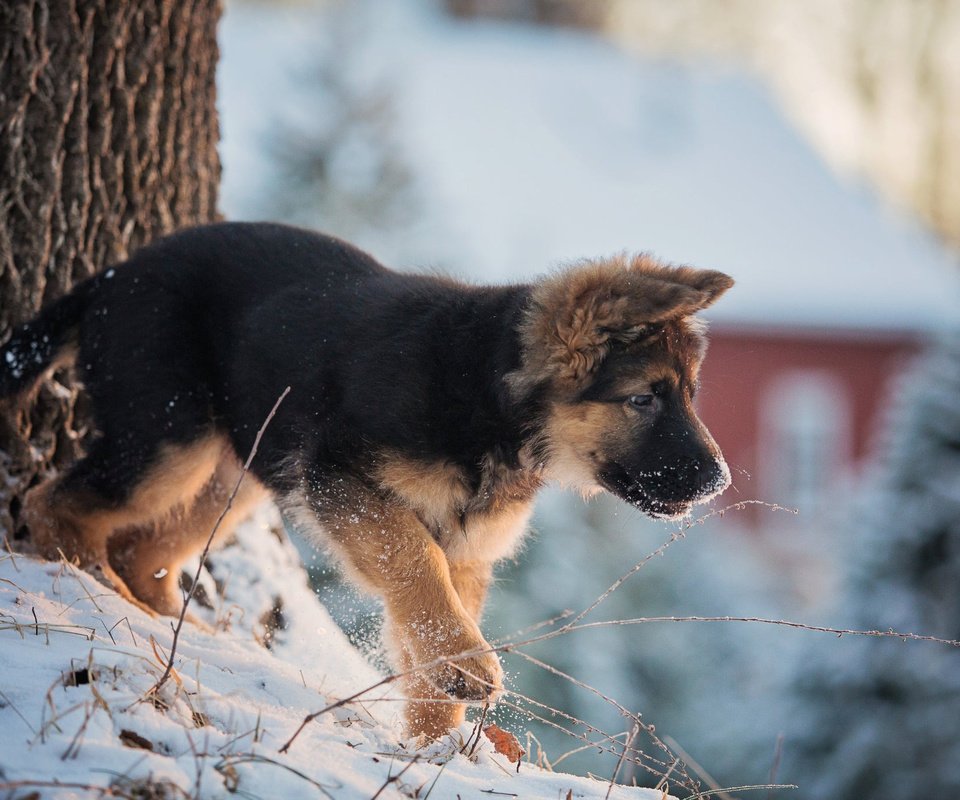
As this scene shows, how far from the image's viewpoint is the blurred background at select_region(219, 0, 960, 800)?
345 inches

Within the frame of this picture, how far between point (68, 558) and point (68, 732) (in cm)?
205

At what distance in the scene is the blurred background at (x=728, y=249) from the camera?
345 inches

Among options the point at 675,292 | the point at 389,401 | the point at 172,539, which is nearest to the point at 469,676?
the point at 389,401

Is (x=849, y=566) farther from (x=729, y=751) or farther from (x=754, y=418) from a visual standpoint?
(x=754, y=418)

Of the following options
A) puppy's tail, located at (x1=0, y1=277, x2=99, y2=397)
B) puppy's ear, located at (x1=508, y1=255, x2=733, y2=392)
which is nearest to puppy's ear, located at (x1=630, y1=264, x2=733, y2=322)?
puppy's ear, located at (x1=508, y1=255, x2=733, y2=392)

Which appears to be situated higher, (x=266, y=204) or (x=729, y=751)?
(x=266, y=204)

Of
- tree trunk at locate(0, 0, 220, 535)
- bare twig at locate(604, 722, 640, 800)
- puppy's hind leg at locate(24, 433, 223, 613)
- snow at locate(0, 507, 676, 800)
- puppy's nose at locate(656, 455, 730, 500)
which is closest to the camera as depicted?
snow at locate(0, 507, 676, 800)

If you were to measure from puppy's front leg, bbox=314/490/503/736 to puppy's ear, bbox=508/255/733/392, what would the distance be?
2.34ft

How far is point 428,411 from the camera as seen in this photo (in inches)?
175

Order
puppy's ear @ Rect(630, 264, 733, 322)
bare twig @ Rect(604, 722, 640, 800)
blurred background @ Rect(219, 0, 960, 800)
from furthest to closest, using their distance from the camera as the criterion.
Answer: blurred background @ Rect(219, 0, 960, 800)
puppy's ear @ Rect(630, 264, 733, 322)
bare twig @ Rect(604, 722, 640, 800)

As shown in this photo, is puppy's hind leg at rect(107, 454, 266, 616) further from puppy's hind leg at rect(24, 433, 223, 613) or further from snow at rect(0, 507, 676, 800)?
snow at rect(0, 507, 676, 800)

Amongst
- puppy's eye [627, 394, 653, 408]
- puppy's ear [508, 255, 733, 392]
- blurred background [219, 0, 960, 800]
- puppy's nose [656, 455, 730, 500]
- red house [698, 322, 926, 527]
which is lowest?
red house [698, 322, 926, 527]

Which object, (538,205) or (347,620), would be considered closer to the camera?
(347,620)

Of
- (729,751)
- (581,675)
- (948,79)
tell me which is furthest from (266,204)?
(948,79)
